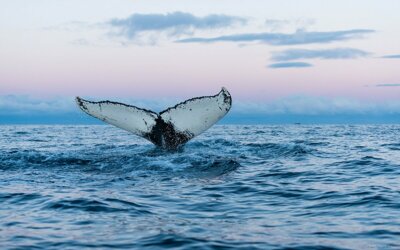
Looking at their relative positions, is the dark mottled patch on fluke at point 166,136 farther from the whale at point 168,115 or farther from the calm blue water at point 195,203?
the calm blue water at point 195,203

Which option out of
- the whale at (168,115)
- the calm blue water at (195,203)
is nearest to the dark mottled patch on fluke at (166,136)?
the whale at (168,115)

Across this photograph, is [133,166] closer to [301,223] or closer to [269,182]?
[269,182]

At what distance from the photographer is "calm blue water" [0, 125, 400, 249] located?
6.09 metres

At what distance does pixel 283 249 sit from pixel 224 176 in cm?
577

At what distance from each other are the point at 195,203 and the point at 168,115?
525 centimetres

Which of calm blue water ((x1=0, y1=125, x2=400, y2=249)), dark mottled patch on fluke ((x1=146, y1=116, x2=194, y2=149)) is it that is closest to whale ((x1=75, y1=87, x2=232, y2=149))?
dark mottled patch on fluke ((x1=146, y1=116, x2=194, y2=149))

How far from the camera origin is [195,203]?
8.29 m

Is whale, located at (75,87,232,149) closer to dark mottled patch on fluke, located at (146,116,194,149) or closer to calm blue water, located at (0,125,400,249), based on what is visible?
dark mottled patch on fluke, located at (146,116,194,149)

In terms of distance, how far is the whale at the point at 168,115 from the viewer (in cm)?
1262

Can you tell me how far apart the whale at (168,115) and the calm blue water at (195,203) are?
743 mm

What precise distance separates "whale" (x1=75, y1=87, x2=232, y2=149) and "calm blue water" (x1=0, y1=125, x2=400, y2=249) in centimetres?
74

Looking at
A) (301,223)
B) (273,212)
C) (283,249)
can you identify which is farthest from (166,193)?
(283,249)

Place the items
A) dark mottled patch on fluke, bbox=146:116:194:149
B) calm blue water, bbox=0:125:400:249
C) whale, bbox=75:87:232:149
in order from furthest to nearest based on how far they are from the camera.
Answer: dark mottled patch on fluke, bbox=146:116:194:149, whale, bbox=75:87:232:149, calm blue water, bbox=0:125:400:249

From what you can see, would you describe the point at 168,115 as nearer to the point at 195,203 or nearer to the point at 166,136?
the point at 166,136
